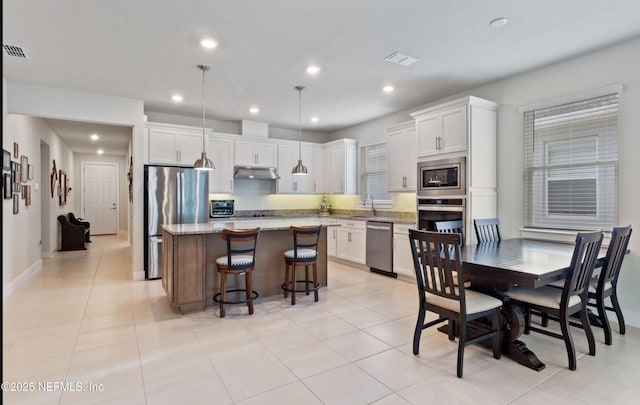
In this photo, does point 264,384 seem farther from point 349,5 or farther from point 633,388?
point 349,5

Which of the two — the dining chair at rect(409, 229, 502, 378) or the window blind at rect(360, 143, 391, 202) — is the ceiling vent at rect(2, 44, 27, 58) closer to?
the dining chair at rect(409, 229, 502, 378)

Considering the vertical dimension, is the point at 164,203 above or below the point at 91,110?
below

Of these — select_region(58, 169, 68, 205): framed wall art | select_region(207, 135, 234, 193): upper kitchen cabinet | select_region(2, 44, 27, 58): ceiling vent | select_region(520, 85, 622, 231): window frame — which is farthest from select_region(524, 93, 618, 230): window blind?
select_region(58, 169, 68, 205): framed wall art

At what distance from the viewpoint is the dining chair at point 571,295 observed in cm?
263

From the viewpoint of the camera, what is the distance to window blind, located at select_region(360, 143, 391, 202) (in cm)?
646

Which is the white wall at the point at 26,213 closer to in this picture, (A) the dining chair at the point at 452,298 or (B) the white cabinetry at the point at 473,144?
(A) the dining chair at the point at 452,298

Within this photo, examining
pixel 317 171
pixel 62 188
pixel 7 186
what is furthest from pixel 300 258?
pixel 62 188

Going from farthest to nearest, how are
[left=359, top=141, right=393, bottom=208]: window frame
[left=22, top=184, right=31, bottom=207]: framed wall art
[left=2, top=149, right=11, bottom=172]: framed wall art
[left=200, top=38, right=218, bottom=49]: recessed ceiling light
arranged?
[left=359, top=141, right=393, bottom=208]: window frame < [left=22, top=184, right=31, bottom=207]: framed wall art < [left=2, top=149, right=11, bottom=172]: framed wall art < [left=200, top=38, right=218, bottom=49]: recessed ceiling light

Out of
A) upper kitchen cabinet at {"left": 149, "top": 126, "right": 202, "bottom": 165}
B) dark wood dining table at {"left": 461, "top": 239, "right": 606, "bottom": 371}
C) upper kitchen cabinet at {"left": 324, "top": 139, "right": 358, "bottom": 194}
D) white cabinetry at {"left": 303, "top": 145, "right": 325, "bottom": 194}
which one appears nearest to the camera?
dark wood dining table at {"left": 461, "top": 239, "right": 606, "bottom": 371}

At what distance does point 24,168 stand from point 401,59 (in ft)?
18.0

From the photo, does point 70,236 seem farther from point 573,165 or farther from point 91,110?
point 573,165

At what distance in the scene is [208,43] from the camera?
349cm

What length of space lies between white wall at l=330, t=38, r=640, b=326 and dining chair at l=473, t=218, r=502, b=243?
18.4 inches

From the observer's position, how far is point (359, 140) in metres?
6.97
